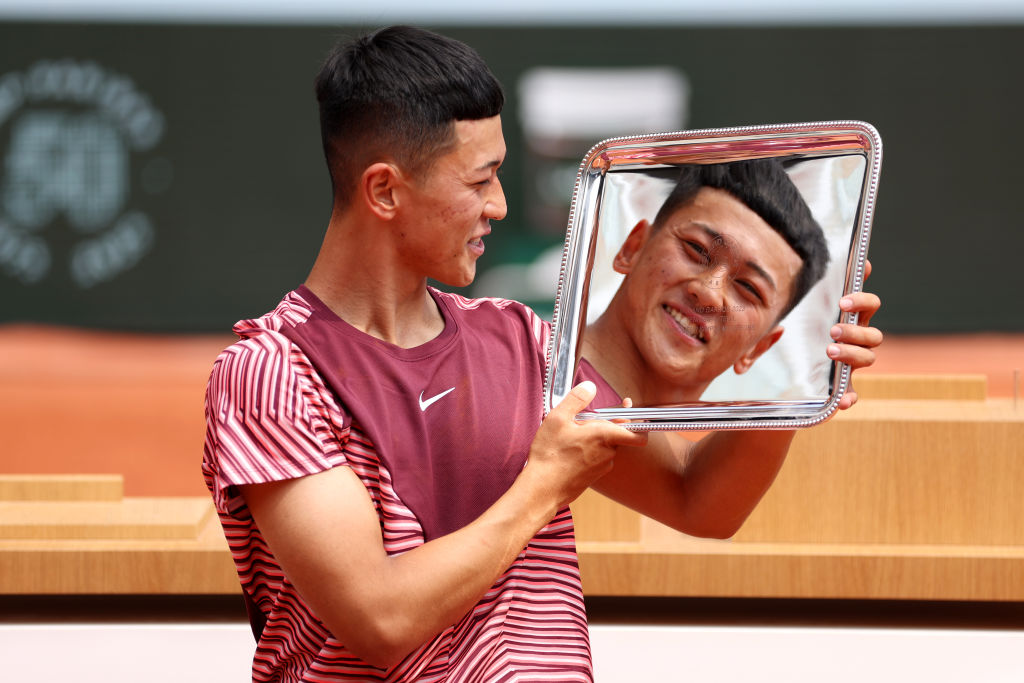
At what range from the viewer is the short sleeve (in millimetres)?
888

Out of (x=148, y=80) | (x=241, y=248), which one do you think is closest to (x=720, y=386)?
(x=241, y=248)

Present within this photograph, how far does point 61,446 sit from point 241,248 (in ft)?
9.87

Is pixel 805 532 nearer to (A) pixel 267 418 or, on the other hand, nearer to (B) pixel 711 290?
(B) pixel 711 290

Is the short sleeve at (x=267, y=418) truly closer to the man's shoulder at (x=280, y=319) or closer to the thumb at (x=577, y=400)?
the man's shoulder at (x=280, y=319)

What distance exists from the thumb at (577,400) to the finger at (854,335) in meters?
0.23

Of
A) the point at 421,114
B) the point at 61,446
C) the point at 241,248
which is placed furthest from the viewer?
the point at 241,248

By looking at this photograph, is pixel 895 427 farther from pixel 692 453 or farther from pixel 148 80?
pixel 148 80

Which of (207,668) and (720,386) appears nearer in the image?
(720,386)

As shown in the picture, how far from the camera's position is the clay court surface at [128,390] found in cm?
486

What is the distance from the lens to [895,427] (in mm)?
1782

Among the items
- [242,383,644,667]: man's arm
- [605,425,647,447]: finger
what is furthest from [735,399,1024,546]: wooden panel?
[242,383,644,667]: man's arm

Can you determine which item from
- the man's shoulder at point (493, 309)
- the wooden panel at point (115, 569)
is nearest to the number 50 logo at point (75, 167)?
the wooden panel at point (115, 569)

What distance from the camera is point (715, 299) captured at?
1.07 metres

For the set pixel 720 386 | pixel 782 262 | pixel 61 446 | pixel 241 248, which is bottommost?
pixel 61 446
